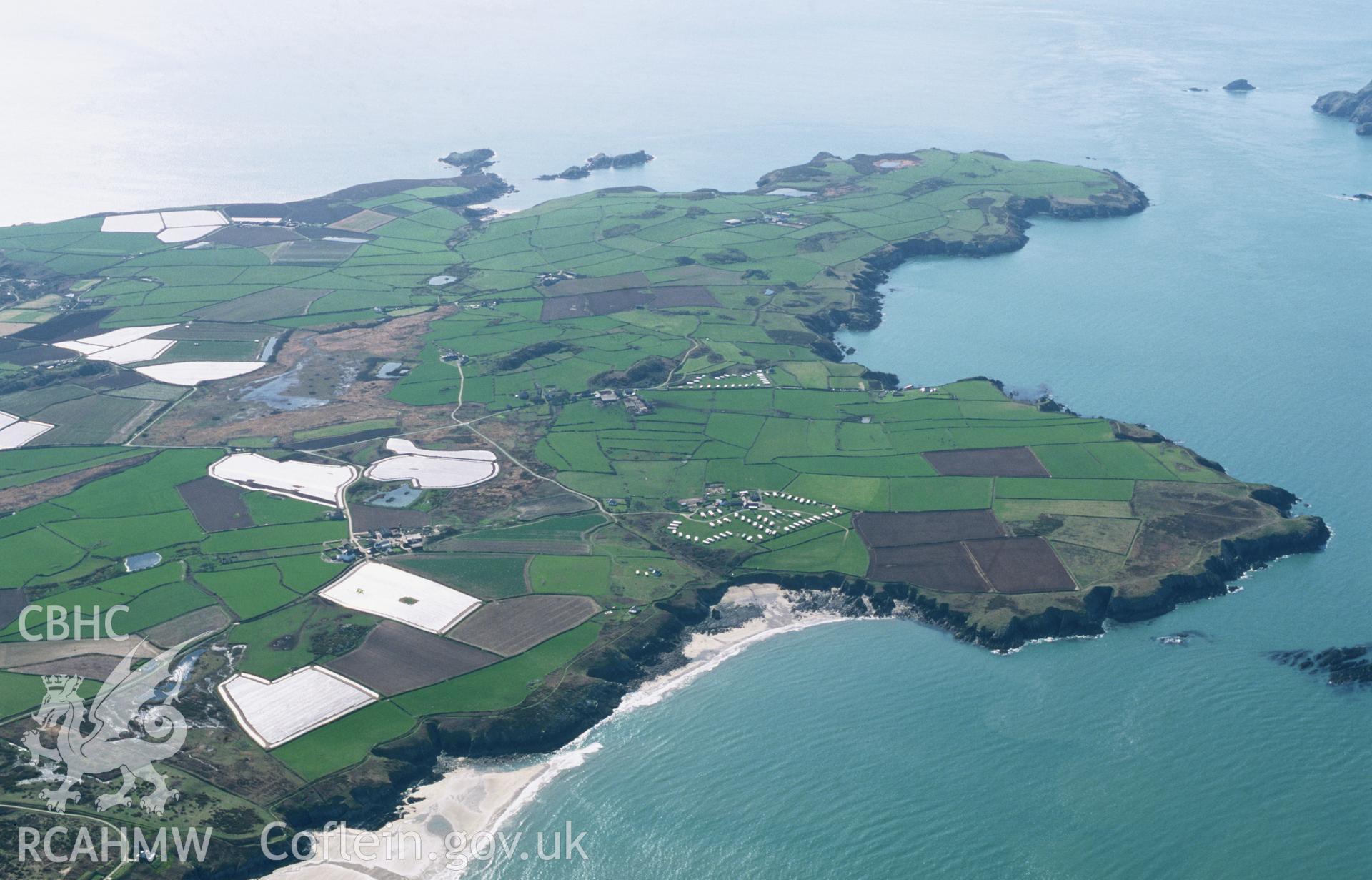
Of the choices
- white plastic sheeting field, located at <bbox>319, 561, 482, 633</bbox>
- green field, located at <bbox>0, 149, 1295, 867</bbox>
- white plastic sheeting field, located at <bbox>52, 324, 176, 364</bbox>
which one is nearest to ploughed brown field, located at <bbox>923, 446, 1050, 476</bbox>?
green field, located at <bbox>0, 149, 1295, 867</bbox>

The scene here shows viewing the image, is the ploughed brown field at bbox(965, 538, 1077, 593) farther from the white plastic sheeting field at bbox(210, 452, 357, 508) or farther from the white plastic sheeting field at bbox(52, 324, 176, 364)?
the white plastic sheeting field at bbox(52, 324, 176, 364)

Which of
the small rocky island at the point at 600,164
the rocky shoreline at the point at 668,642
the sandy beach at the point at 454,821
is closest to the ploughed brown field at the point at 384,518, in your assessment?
the rocky shoreline at the point at 668,642

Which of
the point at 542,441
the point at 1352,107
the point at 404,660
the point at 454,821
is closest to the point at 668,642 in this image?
the point at 404,660

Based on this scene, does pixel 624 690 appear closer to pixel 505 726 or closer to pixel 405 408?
pixel 505 726

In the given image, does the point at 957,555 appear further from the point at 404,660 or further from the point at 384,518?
the point at 384,518

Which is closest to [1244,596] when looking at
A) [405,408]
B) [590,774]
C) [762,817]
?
[762,817]
